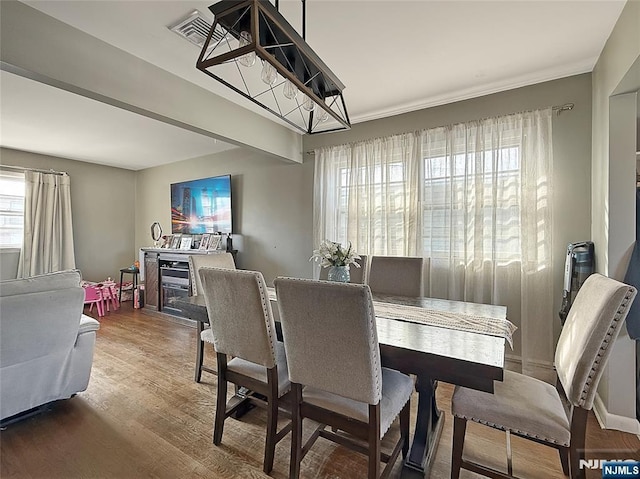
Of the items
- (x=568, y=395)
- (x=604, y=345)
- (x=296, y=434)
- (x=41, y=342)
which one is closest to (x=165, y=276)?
(x=41, y=342)

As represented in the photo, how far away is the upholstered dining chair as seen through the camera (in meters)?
1.55

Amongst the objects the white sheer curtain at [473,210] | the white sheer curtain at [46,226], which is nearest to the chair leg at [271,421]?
the white sheer curtain at [473,210]

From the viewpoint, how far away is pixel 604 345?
1201 mm

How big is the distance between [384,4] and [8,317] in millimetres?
2888

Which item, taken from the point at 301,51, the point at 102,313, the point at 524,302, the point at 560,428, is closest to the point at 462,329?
the point at 560,428

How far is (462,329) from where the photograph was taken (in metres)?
1.61

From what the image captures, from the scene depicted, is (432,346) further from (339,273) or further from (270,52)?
(270,52)

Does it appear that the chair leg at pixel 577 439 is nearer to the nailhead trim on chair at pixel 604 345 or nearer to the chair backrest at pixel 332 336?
the nailhead trim on chair at pixel 604 345

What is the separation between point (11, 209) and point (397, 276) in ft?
18.3

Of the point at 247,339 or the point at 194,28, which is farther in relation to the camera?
the point at 194,28

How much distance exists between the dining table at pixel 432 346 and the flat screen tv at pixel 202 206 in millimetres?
2561

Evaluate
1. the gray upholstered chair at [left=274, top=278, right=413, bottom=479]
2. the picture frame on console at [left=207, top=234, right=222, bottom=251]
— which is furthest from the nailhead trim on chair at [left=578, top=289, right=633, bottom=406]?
the picture frame on console at [left=207, top=234, right=222, bottom=251]

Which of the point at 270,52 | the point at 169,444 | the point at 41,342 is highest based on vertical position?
the point at 270,52

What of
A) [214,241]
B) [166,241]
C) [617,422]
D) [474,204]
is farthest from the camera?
[166,241]
